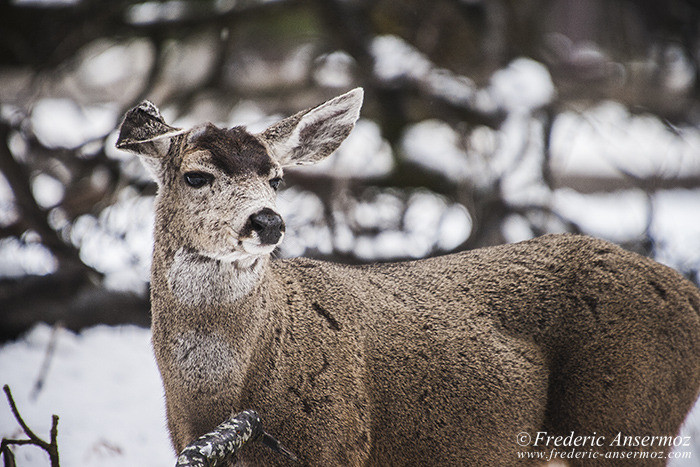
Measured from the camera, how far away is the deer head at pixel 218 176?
304cm

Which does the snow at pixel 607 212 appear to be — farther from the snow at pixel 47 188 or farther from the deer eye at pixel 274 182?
the snow at pixel 47 188

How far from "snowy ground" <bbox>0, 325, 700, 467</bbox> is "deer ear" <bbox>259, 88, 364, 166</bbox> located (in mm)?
2045

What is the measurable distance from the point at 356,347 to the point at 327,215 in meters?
3.96

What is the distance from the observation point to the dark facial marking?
127 inches

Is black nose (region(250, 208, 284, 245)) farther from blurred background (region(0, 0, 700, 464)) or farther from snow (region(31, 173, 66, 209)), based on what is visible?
snow (region(31, 173, 66, 209))

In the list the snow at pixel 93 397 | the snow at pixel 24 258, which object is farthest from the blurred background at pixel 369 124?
the snow at pixel 93 397

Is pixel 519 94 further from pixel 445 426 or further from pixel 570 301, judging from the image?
pixel 445 426

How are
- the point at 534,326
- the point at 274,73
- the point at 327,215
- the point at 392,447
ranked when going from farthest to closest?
1. the point at 274,73
2. the point at 327,215
3. the point at 534,326
4. the point at 392,447

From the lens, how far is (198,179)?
3.24m

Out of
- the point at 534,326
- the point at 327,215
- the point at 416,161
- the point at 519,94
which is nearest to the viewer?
the point at 534,326

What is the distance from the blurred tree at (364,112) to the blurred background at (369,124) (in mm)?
26

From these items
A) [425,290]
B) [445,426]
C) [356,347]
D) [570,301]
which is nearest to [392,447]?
[445,426]

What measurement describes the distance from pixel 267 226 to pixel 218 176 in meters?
0.42

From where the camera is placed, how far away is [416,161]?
9.45 meters
